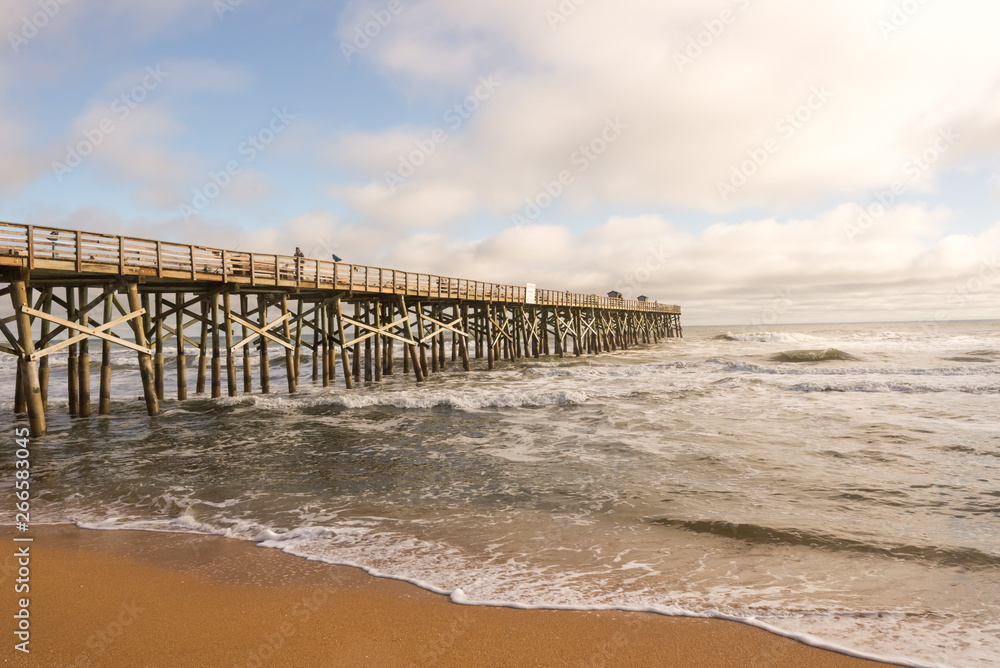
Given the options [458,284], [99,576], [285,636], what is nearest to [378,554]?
[285,636]

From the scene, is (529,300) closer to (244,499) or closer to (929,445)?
(929,445)

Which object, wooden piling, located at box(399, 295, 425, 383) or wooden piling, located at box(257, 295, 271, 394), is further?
wooden piling, located at box(399, 295, 425, 383)

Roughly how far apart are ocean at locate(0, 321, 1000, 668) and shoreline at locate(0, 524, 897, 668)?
0.24 metres

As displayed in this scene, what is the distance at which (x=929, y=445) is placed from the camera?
971 centimetres

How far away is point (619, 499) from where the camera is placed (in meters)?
6.80

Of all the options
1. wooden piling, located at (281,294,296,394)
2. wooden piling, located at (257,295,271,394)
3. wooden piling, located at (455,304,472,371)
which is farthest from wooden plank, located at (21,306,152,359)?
wooden piling, located at (455,304,472,371)

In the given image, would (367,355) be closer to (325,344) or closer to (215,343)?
(325,344)

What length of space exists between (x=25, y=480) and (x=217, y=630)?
686cm

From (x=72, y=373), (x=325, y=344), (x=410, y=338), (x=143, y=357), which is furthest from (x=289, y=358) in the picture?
(x=72, y=373)

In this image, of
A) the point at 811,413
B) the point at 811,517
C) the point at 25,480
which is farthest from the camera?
the point at 811,413

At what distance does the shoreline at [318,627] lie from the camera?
3312mm

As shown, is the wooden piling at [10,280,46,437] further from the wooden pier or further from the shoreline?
the shoreline

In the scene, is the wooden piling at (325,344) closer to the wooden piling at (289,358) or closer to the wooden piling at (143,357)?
the wooden piling at (289,358)

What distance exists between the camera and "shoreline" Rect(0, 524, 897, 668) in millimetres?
3312
